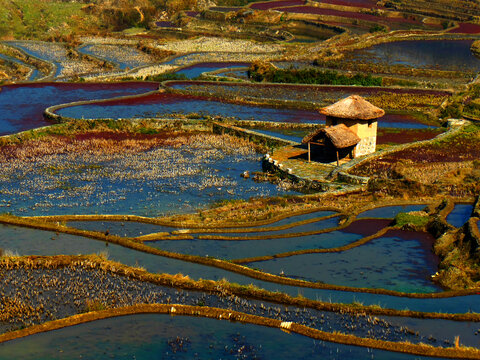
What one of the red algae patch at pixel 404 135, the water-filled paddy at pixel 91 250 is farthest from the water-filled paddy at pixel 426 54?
the water-filled paddy at pixel 91 250

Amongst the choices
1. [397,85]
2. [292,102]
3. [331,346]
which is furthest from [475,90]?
[331,346]

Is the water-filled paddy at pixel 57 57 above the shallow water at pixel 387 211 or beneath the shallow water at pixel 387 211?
beneath

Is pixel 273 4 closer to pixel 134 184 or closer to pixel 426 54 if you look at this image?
pixel 426 54

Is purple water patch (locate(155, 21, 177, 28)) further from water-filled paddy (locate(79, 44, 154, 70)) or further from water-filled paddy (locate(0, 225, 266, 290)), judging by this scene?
water-filled paddy (locate(0, 225, 266, 290))

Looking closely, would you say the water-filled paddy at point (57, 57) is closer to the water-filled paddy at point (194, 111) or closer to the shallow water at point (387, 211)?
the water-filled paddy at point (194, 111)

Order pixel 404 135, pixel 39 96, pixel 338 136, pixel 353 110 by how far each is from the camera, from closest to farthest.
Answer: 1. pixel 338 136
2. pixel 353 110
3. pixel 404 135
4. pixel 39 96

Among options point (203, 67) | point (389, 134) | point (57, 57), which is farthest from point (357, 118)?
point (57, 57)
